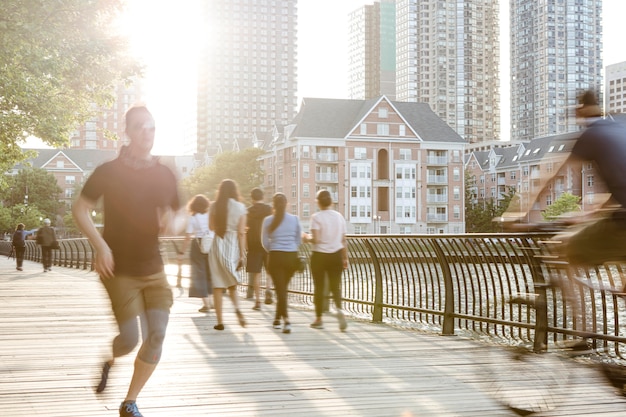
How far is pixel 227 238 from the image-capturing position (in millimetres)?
10914

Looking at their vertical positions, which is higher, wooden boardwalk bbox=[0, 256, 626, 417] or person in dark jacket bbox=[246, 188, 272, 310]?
person in dark jacket bbox=[246, 188, 272, 310]

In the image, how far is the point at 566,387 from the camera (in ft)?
16.4

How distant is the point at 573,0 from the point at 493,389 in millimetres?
202809

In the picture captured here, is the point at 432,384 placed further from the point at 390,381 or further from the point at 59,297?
the point at 59,297

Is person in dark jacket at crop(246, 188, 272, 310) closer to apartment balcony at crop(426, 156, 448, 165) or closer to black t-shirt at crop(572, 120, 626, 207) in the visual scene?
black t-shirt at crop(572, 120, 626, 207)

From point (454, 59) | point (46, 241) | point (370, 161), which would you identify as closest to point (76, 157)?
point (370, 161)

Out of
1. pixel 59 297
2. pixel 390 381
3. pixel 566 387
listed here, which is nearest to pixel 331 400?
pixel 390 381

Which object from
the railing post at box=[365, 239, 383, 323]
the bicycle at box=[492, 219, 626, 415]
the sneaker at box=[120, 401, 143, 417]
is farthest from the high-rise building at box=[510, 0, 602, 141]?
the sneaker at box=[120, 401, 143, 417]

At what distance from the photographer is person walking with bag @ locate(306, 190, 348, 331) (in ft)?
34.4

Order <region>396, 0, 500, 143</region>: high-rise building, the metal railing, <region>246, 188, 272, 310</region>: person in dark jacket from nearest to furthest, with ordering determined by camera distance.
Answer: the metal railing, <region>246, 188, 272, 310</region>: person in dark jacket, <region>396, 0, 500, 143</region>: high-rise building

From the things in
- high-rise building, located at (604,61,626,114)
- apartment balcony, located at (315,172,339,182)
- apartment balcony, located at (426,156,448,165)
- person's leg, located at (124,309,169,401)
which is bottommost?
person's leg, located at (124,309,169,401)

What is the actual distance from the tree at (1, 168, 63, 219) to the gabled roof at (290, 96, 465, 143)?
49.2 metres

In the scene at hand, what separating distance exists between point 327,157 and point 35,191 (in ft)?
174

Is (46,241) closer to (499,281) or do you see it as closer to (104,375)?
(499,281)
